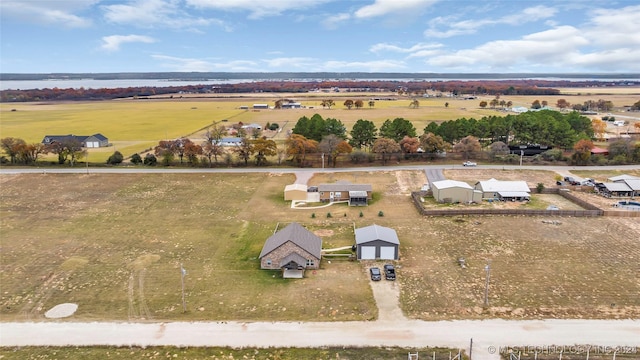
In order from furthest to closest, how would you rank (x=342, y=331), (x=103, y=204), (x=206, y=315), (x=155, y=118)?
(x=155, y=118)
(x=103, y=204)
(x=206, y=315)
(x=342, y=331)

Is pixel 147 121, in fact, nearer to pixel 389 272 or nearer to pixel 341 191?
pixel 341 191

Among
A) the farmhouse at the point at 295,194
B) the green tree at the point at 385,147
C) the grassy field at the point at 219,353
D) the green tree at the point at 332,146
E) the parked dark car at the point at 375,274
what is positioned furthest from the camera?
the green tree at the point at 385,147

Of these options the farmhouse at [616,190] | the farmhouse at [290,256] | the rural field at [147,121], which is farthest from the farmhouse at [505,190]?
the rural field at [147,121]

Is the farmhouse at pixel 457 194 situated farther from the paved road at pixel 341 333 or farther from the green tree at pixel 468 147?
the paved road at pixel 341 333

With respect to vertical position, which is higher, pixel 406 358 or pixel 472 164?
pixel 472 164

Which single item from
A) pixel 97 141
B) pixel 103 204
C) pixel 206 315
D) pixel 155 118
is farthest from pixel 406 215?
pixel 155 118

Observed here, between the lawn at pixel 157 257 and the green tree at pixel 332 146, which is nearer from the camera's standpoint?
the lawn at pixel 157 257

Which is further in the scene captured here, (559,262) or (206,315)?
(559,262)

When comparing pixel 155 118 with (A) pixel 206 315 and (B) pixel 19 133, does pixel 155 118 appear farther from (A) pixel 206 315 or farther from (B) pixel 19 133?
(A) pixel 206 315

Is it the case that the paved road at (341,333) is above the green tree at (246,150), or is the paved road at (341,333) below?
below
